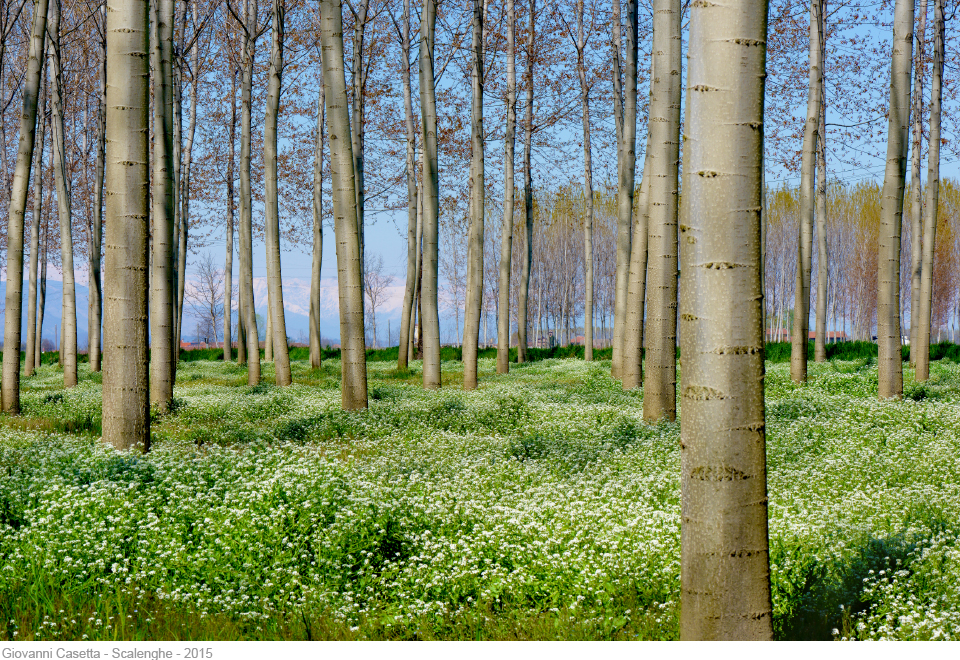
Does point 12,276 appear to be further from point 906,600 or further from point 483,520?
point 906,600

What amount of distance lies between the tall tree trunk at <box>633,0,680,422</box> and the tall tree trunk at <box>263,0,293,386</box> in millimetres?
8920

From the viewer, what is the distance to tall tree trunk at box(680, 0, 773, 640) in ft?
9.64

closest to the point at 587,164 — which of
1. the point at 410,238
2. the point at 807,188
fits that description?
the point at 410,238

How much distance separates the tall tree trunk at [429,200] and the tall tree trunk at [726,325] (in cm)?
1159

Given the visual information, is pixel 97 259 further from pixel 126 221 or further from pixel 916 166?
pixel 916 166

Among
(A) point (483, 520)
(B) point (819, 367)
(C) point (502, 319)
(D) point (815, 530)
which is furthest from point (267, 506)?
(B) point (819, 367)

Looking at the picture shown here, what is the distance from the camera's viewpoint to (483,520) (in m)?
5.25

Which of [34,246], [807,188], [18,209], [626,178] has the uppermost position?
[626,178]

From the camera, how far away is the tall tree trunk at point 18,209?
11219mm

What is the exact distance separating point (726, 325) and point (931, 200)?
1880 centimetres

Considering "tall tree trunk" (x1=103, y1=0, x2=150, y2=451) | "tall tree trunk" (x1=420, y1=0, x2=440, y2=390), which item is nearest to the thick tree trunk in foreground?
"tall tree trunk" (x1=420, y1=0, x2=440, y2=390)

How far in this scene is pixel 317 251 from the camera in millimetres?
24594
